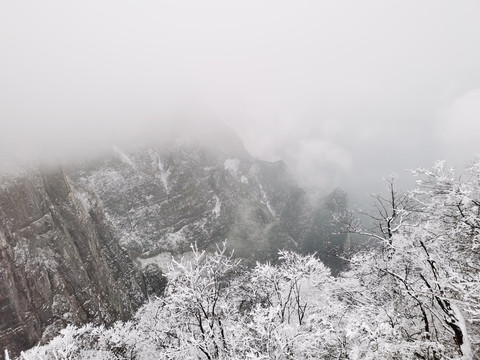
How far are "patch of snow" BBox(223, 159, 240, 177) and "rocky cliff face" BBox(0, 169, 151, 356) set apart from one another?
8166 centimetres

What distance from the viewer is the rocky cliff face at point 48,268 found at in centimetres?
6394

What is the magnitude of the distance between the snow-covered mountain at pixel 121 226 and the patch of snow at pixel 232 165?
0.82 metres

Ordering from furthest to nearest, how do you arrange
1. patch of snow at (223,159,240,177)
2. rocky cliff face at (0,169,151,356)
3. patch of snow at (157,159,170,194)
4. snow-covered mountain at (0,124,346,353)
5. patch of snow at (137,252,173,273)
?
patch of snow at (223,159,240,177) < patch of snow at (157,159,170,194) < patch of snow at (137,252,173,273) < snow-covered mountain at (0,124,346,353) < rocky cliff face at (0,169,151,356)

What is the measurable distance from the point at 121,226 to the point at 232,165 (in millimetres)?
70116

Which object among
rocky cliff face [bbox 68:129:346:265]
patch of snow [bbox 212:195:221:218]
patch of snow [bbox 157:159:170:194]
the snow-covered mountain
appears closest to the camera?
the snow-covered mountain

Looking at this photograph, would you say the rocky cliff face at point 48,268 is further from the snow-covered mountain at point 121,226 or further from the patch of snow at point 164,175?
the patch of snow at point 164,175

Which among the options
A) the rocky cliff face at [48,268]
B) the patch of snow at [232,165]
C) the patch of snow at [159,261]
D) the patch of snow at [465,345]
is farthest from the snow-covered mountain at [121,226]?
the patch of snow at [465,345]

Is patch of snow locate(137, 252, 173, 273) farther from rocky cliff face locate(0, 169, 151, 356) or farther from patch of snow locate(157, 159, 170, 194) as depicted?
patch of snow locate(157, 159, 170, 194)

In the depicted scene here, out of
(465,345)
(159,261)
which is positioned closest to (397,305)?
(465,345)

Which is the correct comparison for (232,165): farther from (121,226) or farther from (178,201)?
(121,226)

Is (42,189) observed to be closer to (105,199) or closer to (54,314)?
(54,314)

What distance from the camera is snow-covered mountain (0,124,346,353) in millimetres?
68438

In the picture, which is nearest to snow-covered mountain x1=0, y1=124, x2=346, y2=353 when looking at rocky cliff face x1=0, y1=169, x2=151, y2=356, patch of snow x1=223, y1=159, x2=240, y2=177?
rocky cliff face x1=0, y1=169, x2=151, y2=356

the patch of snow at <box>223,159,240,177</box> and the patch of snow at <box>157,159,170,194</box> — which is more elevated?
the patch of snow at <box>157,159,170,194</box>
